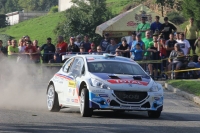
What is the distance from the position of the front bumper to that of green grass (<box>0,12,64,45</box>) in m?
55.0

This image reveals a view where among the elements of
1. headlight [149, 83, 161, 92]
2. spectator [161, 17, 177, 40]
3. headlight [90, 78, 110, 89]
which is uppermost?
spectator [161, 17, 177, 40]

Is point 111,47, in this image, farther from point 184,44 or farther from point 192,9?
point 192,9

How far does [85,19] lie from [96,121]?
39628 mm

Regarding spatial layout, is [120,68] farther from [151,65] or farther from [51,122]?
[151,65]

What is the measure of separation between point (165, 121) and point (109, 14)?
137ft

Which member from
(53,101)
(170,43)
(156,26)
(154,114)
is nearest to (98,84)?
(154,114)

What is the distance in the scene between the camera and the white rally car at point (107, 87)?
13508 millimetres

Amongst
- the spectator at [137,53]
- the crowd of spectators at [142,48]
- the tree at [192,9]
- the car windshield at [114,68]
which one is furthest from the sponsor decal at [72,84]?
the tree at [192,9]

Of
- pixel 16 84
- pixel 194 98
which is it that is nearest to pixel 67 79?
pixel 194 98

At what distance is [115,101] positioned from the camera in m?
13.5

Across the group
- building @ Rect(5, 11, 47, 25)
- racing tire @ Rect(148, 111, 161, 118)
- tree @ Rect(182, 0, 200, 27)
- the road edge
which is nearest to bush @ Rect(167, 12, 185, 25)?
tree @ Rect(182, 0, 200, 27)

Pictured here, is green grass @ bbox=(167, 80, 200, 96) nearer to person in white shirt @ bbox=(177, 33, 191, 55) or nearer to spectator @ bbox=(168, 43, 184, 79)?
spectator @ bbox=(168, 43, 184, 79)

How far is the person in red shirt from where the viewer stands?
25.7 meters

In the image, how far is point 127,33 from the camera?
3250 cm
